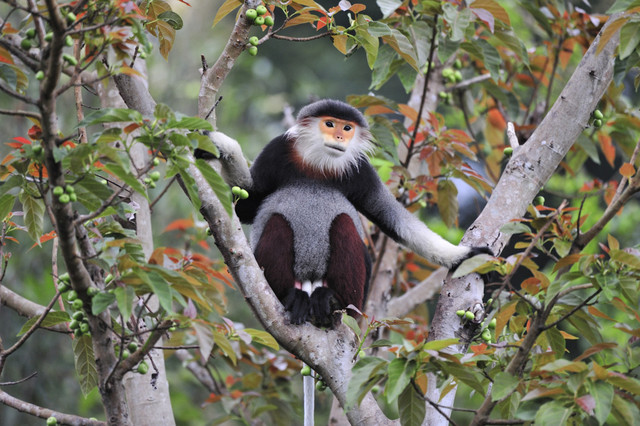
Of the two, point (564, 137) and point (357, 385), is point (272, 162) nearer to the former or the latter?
point (564, 137)

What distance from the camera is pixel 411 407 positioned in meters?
1.65

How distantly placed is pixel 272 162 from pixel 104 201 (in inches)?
51.9

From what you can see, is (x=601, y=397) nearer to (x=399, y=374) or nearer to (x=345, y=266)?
(x=399, y=374)

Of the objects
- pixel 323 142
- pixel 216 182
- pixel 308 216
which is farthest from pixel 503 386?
pixel 323 142

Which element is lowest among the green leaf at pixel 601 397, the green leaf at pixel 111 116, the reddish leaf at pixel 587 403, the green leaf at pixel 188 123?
the reddish leaf at pixel 587 403

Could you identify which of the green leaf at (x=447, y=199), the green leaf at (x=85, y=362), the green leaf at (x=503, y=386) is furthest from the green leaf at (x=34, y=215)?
the green leaf at (x=447, y=199)

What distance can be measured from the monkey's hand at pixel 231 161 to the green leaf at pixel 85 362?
0.76 m

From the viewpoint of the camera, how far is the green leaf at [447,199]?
2957 millimetres

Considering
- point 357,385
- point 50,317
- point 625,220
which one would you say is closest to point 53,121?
point 50,317

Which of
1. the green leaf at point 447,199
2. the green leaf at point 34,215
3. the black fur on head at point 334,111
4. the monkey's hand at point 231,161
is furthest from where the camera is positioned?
the green leaf at point 447,199

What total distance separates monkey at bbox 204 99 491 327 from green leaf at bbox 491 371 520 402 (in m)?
0.95

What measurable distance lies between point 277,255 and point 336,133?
0.55m

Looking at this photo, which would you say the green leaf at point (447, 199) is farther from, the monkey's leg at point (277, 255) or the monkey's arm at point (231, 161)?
the monkey's arm at point (231, 161)

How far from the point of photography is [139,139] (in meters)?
1.46
